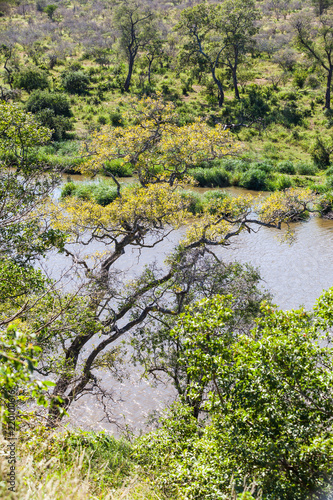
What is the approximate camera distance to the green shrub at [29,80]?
45.2 metres

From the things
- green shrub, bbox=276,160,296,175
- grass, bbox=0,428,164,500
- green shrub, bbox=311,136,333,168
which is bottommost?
grass, bbox=0,428,164,500

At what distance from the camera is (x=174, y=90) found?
156 ft

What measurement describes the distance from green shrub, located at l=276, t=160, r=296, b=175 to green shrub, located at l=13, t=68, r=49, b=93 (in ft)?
88.9

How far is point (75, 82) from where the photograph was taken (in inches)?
1873

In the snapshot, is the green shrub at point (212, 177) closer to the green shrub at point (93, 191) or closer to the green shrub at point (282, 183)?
the green shrub at point (282, 183)

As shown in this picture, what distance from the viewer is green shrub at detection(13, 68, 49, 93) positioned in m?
45.2

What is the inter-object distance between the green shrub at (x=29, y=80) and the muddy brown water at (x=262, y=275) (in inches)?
1166

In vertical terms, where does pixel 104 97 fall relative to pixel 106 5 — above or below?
below

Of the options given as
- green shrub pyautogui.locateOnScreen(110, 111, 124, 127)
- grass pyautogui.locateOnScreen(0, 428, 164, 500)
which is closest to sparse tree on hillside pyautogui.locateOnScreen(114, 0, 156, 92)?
green shrub pyautogui.locateOnScreen(110, 111, 124, 127)

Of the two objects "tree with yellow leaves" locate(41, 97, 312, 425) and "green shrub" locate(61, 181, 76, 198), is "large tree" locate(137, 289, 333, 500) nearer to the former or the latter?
"tree with yellow leaves" locate(41, 97, 312, 425)

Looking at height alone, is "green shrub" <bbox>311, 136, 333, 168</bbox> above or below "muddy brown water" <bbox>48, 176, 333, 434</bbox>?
above

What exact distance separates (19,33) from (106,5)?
94.0ft

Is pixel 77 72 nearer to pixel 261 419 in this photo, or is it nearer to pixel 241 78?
pixel 241 78

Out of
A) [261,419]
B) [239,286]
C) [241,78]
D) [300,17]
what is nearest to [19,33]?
[241,78]
